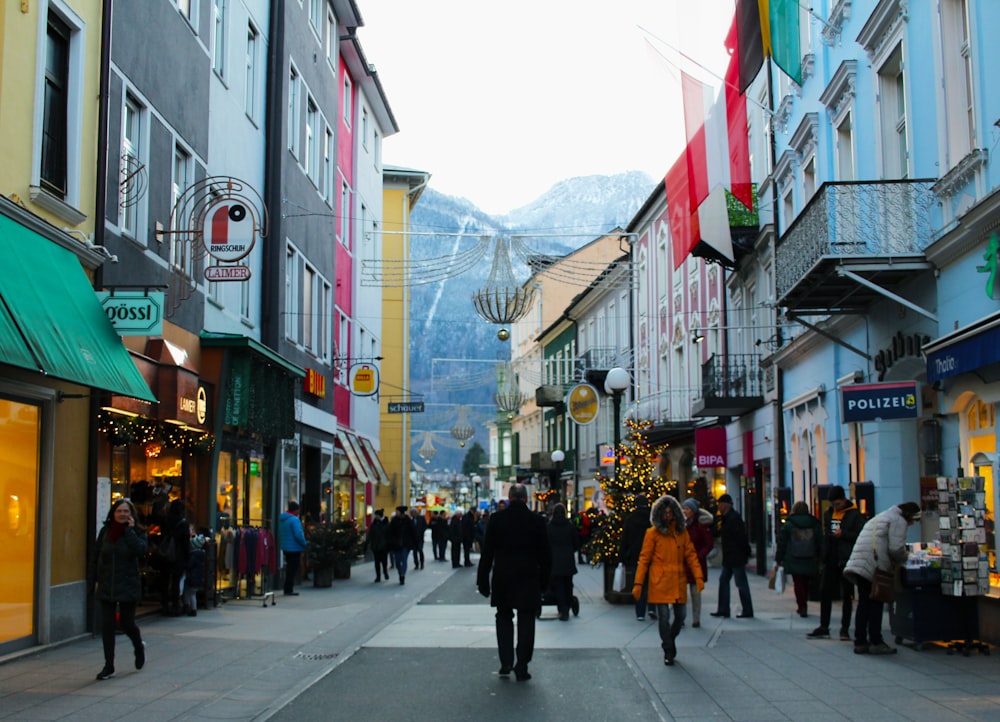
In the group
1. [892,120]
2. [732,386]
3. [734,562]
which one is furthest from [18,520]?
[732,386]

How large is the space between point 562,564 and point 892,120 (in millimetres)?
8169

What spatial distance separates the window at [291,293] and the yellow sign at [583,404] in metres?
8.36

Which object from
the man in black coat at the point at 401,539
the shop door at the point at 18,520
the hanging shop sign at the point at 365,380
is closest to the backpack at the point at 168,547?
the shop door at the point at 18,520

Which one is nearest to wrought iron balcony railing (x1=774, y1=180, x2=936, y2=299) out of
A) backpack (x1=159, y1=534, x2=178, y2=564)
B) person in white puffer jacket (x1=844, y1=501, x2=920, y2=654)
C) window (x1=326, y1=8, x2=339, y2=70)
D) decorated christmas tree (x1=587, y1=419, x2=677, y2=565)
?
decorated christmas tree (x1=587, y1=419, x2=677, y2=565)

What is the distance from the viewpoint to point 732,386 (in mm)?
30031

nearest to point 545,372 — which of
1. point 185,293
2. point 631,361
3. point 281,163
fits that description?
point 631,361

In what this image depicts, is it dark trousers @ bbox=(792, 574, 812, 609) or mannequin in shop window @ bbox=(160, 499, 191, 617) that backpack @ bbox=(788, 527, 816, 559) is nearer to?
dark trousers @ bbox=(792, 574, 812, 609)

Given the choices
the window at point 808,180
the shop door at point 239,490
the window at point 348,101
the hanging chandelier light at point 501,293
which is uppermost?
the window at point 348,101

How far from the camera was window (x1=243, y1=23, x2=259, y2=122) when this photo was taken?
894 inches

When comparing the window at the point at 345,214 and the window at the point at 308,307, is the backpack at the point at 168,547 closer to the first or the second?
the window at the point at 308,307

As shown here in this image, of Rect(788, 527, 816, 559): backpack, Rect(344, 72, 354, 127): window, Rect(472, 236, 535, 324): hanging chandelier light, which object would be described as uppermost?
Rect(344, 72, 354, 127): window

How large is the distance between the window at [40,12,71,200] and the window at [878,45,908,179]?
11.3 metres

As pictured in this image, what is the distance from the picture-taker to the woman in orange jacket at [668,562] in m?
12.0

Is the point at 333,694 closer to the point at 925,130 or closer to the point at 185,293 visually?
the point at 185,293
